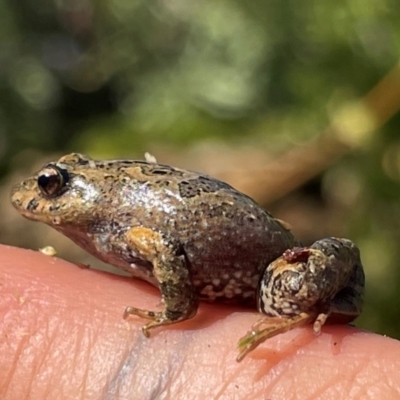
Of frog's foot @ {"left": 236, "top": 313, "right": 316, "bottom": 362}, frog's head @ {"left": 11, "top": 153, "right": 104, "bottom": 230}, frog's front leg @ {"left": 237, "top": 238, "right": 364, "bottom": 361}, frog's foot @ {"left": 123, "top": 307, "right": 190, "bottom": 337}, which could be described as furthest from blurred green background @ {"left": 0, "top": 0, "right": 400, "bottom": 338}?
frog's foot @ {"left": 123, "top": 307, "right": 190, "bottom": 337}

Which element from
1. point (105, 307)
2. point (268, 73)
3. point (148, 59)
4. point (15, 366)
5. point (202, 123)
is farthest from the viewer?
point (148, 59)

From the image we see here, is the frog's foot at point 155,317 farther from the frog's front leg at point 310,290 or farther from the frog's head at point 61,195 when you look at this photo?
the frog's head at point 61,195

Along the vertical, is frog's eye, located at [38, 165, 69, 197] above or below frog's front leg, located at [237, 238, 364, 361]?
below

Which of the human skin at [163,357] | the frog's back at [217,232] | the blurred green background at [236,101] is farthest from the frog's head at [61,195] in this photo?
the blurred green background at [236,101]

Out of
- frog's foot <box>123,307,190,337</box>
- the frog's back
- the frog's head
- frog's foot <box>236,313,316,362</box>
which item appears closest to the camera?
frog's foot <box>236,313,316,362</box>

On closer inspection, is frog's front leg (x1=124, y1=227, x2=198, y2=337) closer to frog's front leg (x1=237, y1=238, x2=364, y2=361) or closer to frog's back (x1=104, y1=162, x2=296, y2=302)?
frog's back (x1=104, y1=162, x2=296, y2=302)

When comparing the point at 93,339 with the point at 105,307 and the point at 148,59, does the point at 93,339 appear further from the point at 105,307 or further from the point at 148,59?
the point at 148,59

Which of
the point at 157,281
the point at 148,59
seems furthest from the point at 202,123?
the point at 148,59
